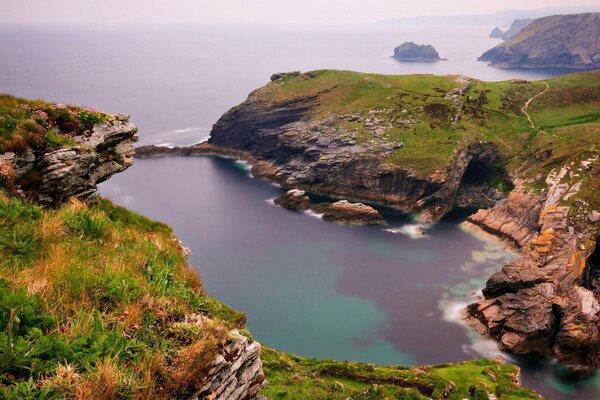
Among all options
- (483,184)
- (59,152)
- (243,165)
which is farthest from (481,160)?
(59,152)

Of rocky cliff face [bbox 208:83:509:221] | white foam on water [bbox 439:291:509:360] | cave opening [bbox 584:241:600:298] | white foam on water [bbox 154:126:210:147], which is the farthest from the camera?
white foam on water [bbox 154:126:210:147]

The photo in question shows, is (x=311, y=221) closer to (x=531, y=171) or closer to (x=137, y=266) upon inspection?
(x=531, y=171)

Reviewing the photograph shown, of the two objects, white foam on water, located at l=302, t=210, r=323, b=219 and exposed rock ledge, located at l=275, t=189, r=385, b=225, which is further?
white foam on water, located at l=302, t=210, r=323, b=219

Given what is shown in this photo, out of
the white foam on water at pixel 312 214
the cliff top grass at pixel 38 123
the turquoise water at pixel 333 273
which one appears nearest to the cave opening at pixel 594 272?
the turquoise water at pixel 333 273

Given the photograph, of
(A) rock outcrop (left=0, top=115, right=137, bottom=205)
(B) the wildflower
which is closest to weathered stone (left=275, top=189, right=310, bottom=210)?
(A) rock outcrop (left=0, top=115, right=137, bottom=205)

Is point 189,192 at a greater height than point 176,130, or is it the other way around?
point 176,130

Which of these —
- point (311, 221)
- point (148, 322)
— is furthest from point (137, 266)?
point (311, 221)

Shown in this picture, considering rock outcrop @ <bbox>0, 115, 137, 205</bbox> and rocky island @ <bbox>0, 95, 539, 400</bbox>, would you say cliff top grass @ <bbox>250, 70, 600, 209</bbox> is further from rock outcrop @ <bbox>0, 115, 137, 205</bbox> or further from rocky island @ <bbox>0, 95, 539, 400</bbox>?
rocky island @ <bbox>0, 95, 539, 400</bbox>
